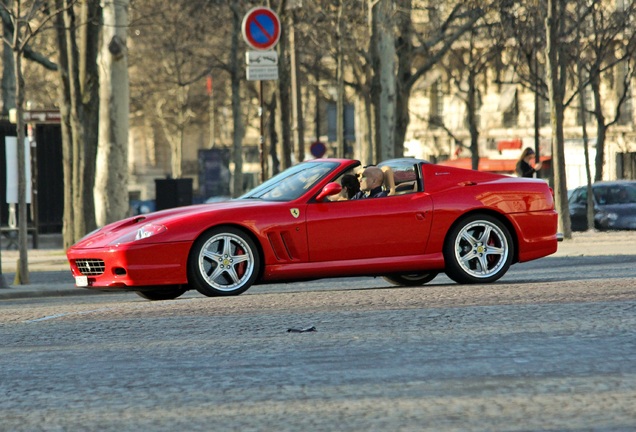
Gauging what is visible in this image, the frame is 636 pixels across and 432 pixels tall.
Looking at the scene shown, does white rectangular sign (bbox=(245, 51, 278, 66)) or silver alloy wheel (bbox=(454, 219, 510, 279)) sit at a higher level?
white rectangular sign (bbox=(245, 51, 278, 66))

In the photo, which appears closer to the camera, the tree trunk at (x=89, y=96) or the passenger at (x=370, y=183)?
the passenger at (x=370, y=183)

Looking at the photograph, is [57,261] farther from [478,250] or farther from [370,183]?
[478,250]

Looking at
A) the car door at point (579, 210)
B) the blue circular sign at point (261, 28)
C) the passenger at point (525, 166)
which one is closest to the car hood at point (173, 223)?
the blue circular sign at point (261, 28)

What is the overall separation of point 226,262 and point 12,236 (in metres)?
22.9

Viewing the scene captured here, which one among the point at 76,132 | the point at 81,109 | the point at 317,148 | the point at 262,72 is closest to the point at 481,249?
the point at 262,72

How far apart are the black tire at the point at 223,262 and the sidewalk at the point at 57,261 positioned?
5.04 meters

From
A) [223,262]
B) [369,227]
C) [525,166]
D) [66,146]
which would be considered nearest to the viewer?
[223,262]

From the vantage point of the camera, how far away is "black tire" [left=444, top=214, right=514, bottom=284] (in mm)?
12992

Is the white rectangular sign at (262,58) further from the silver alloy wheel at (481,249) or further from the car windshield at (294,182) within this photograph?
the silver alloy wheel at (481,249)

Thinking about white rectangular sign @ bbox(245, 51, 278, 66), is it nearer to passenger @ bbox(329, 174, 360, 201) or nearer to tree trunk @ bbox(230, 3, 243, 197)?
passenger @ bbox(329, 174, 360, 201)

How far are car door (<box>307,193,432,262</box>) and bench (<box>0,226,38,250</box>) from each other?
19.5m

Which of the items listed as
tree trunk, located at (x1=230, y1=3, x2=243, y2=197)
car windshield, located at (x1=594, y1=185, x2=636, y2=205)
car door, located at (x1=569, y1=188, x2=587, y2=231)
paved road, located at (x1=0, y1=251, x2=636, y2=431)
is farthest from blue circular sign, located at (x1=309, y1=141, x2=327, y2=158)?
paved road, located at (x1=0, y1=251, x2=636, y2=431)

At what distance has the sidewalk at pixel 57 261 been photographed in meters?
17.4

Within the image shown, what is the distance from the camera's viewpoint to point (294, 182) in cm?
1302
